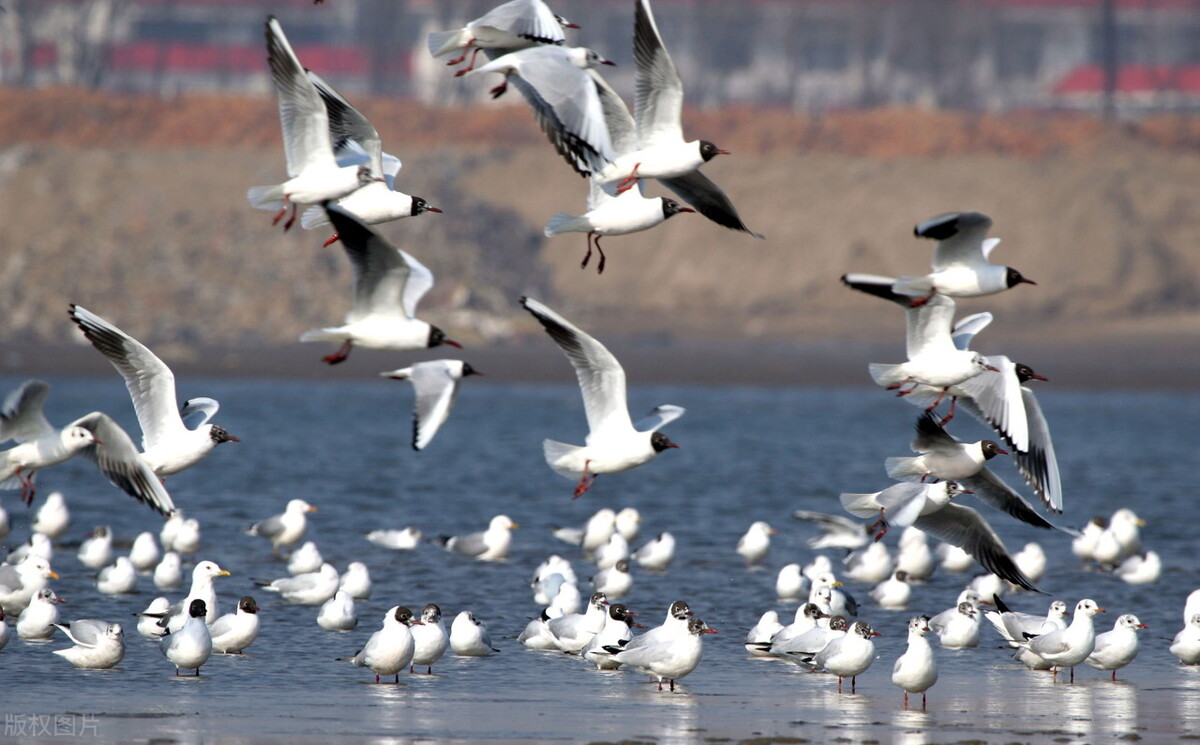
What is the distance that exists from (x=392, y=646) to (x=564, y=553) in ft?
27.8

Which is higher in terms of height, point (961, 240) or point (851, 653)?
point (961, 240)

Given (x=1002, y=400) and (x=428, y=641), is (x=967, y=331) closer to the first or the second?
(x=1002, y=400)

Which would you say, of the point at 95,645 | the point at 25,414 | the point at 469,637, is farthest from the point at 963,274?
the point at 95,645

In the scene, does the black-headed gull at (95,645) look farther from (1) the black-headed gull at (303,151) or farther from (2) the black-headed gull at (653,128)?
(2) the black-headed gull at (653,128)

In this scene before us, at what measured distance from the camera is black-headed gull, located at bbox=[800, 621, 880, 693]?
1371 cm

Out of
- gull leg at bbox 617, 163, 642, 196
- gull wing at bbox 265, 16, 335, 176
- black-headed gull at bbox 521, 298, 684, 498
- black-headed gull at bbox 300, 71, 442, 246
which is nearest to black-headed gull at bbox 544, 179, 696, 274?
gull leg at bbox 617, 163, 642, 196

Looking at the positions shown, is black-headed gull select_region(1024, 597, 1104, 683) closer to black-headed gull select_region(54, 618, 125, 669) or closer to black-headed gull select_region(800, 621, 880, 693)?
black-headed gull select_region(800, 621, 880, 693)

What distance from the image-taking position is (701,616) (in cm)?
1761

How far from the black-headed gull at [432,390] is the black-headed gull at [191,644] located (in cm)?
363

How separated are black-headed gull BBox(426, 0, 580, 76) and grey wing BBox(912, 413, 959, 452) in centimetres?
363

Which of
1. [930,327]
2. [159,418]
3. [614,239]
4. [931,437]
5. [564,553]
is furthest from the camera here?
[614,239]

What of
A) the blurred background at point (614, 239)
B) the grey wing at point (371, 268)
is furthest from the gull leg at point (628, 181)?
the blurred background at point (614, 239)

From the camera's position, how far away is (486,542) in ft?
68.7

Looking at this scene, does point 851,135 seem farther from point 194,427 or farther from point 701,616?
point 194,427
